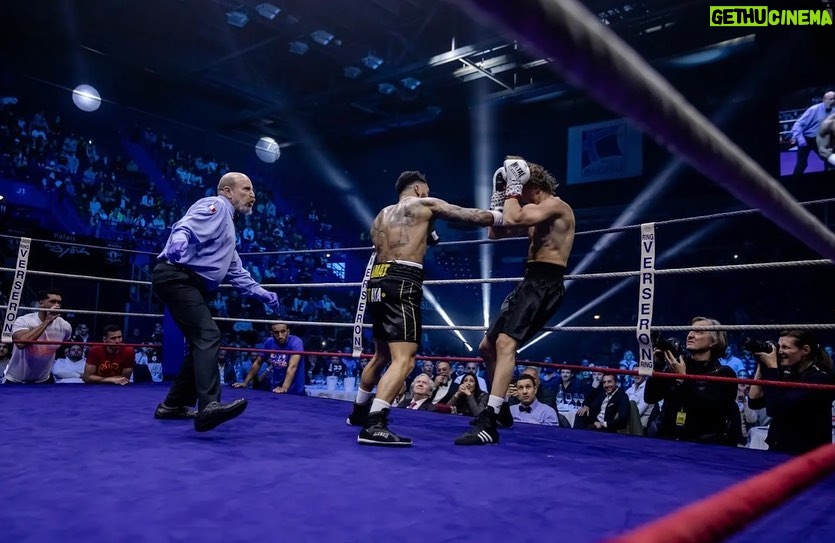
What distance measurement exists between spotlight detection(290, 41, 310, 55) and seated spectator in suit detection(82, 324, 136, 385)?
19.6 feet

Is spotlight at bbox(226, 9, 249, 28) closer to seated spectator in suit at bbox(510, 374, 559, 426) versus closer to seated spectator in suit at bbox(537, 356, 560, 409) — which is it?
seated spectator in suit at bbox(537, 356, 560, 409)

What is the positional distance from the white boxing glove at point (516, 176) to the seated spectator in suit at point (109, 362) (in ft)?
9.60

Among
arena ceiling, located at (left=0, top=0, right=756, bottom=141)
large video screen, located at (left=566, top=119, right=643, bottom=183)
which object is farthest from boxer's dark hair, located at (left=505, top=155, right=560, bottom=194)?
large video screen, located at (left=566, top=119, right=643, bottom=183)

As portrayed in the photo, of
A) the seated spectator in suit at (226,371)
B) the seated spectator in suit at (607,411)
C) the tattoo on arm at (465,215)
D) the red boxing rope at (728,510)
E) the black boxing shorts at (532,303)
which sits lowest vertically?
the seated spectator in suit at (226,371)

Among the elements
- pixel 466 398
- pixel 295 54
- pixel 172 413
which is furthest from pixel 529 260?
pixel 295 54

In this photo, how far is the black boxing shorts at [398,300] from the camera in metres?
2.25

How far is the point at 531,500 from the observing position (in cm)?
137

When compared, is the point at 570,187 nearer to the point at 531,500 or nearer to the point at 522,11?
the point at 531,500

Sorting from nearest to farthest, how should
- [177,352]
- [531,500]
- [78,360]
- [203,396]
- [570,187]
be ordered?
[531,500] < [203,396] < [177,352] < [78,360] < [570,187]

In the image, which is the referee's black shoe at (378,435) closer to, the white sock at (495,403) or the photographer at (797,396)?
the white sock at (495,403)

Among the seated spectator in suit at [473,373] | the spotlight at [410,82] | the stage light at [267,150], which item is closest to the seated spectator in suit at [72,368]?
the seated spectator in suit at [473,373]

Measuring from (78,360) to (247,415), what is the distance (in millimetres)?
2924

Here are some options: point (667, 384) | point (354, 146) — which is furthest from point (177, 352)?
point (354, 146)

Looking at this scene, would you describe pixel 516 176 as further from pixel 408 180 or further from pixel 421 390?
pixel 421 390
